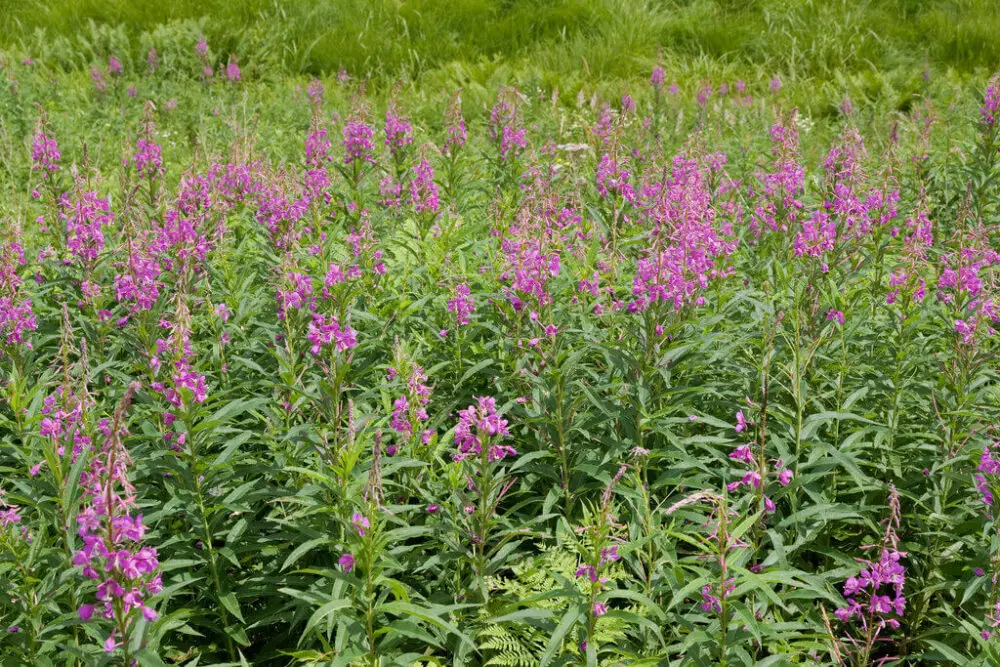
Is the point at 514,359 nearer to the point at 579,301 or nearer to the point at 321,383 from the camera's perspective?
the point at 579,301

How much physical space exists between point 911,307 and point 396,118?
10.5 feet

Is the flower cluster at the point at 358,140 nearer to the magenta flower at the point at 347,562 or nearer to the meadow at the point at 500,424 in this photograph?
the meadow at the point at 500,424

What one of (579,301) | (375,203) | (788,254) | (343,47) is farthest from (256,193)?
(343,47)

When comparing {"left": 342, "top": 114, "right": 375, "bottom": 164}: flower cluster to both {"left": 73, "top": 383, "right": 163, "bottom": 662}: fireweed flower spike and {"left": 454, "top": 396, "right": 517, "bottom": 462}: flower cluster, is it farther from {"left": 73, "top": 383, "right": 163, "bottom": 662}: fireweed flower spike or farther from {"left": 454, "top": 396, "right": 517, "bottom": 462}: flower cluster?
{"left": 73, "top": 383, "right": 163, "bottom": 662}: fireweed flower spike

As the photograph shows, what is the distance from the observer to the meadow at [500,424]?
2787mm

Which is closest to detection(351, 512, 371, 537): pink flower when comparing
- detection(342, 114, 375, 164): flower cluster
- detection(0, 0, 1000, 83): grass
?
detection(342, 114, 375, 164): flower cluster

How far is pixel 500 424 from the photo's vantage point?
9.35 feet

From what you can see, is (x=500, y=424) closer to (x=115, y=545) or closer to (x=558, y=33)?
(x=115, y=545)

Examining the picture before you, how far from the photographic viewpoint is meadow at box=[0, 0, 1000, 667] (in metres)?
2.79

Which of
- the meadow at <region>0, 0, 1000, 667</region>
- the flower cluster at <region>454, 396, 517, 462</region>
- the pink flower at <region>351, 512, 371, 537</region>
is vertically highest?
the flower cluster at <region>454, 396, 517, 462</region>

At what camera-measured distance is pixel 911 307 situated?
3900 millimetres

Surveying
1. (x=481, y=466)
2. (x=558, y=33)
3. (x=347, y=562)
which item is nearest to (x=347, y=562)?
(x=347, y=562)

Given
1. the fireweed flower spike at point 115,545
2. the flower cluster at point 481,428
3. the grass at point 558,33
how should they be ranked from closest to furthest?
the fireweed flower spike at point 115,545 → the flower cluster at point 481,428 → the grass at point 558,33

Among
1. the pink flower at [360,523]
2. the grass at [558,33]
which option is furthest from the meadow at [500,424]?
the grass at [558,33]
